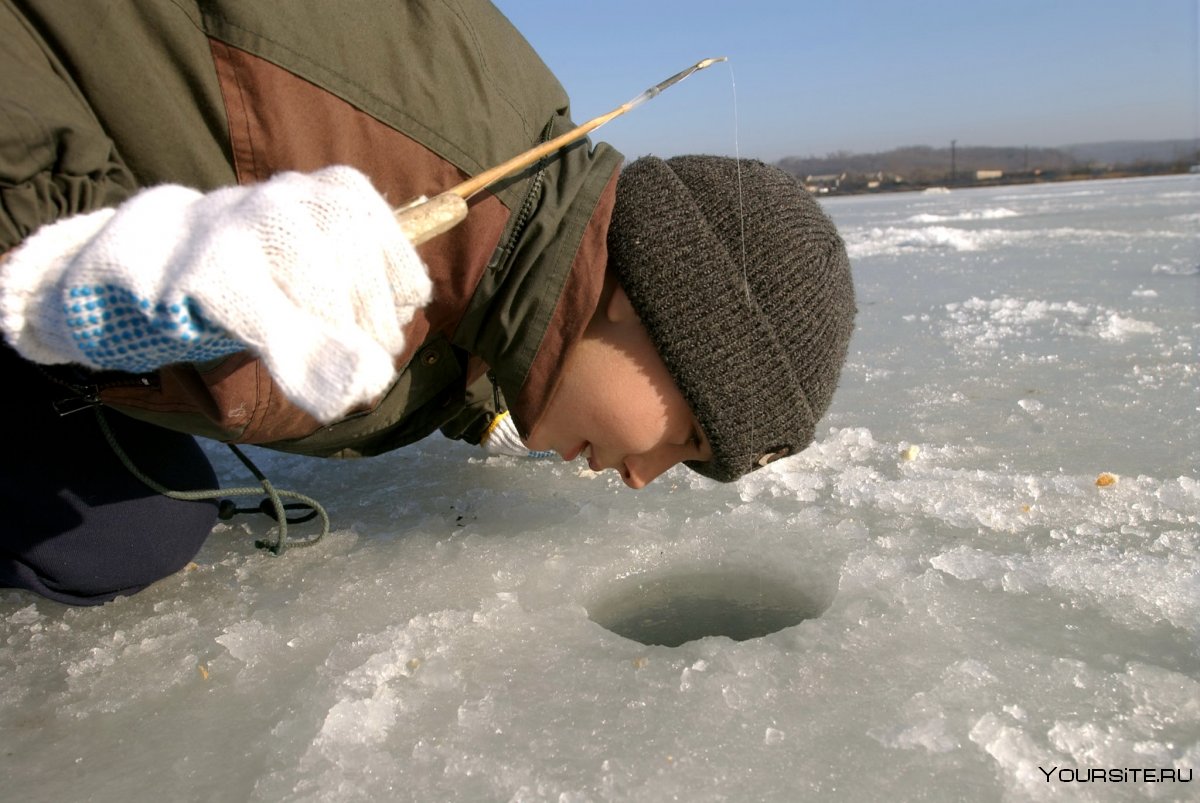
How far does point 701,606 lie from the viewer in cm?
126

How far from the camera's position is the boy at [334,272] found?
0.66 m

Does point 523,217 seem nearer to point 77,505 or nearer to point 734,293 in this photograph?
point 734,293

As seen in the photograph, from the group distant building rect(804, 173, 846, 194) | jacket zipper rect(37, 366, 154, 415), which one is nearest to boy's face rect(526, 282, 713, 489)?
distant building rect(804, 173, 846, 194)

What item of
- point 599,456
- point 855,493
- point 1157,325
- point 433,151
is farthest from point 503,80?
point 1157,325

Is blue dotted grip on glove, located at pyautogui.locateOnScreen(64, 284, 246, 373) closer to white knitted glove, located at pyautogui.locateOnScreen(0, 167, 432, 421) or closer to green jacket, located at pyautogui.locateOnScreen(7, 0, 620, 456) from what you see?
white knitted glove, located at pyautogui.locateOnScreen(0, 167, 432, 421)

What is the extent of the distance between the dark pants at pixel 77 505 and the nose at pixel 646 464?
28.5 inches

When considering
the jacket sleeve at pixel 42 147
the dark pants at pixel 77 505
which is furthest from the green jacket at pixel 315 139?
the dark pants at pixel 77 505

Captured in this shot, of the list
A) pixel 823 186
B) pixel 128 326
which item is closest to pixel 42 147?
pixel 128 326

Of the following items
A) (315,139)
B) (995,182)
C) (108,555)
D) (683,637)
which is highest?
(995,182)

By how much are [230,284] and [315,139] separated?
0.43 m

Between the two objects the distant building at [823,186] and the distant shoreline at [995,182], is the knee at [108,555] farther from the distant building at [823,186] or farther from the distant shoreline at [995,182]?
the distant shoreline at [995,182]

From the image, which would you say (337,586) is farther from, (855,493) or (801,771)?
(855,493)

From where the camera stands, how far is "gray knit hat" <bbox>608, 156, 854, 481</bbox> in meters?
1.08

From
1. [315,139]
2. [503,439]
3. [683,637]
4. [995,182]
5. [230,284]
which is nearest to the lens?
[230,284]
